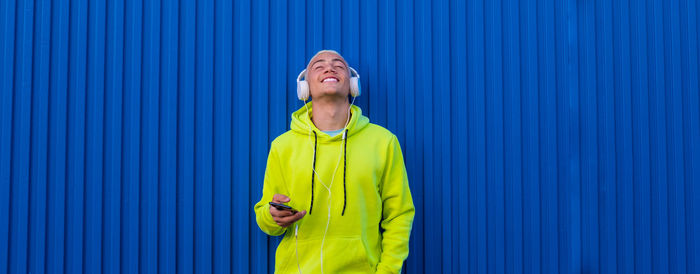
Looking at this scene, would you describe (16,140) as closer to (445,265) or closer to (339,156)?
(339,156)

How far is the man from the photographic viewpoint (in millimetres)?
2312

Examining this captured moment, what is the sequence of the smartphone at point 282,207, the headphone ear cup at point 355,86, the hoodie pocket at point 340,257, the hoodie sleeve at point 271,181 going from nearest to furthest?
the smartphone at point 282,207 < the hoodie pocket at point 340,257 < the hoodie sleeve at point 271,181 < the headphone ear cup at point 355,86

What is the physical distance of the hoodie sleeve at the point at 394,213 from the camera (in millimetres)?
2297

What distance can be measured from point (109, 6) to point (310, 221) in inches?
59.7

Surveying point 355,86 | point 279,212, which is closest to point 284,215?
point 279,212

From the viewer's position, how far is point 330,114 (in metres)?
2.44

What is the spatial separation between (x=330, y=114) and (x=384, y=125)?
1.26 ft

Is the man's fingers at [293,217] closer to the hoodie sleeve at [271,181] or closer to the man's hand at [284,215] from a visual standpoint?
the man's hand at [284,215]

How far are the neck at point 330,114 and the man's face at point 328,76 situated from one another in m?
0.04

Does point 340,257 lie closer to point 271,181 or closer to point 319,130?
point 271,181

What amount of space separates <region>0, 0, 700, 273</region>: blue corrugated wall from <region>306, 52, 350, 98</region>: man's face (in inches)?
10.0

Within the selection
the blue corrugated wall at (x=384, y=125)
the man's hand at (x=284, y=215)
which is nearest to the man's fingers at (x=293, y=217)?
the man's hand at (x=284, y=215)

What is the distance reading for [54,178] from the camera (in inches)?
102

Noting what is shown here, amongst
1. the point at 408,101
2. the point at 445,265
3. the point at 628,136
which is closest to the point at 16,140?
the point at 408,101
